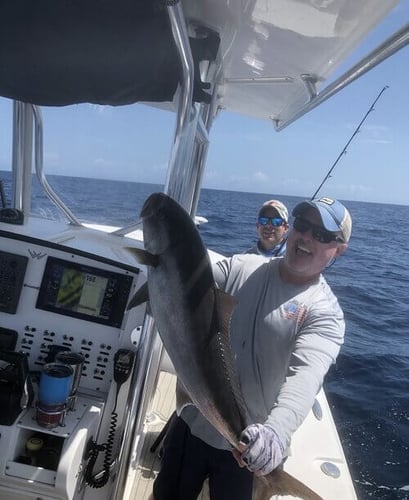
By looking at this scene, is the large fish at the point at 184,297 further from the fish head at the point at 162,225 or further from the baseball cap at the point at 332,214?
the baseball cap at the point at 332,214

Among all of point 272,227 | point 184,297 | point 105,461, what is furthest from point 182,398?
point 272,227

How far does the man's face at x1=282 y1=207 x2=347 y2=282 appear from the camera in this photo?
2096 millimetres

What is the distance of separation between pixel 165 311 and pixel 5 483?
1308mm

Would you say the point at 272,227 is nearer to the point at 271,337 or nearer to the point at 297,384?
the point at 271,337

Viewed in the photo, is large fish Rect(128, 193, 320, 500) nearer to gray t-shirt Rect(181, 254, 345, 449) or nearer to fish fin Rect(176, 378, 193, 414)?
fish fin Rect(176, 378, 193, 414)

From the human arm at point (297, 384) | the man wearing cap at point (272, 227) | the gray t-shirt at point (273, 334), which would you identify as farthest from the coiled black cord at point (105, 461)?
the man wearing cap at point (272, 227)

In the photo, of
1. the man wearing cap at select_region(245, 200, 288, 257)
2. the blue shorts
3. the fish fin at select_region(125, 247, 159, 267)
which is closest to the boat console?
the blue shorts

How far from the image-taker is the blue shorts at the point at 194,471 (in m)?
2.23

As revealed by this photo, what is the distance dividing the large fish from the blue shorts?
31.1 inches

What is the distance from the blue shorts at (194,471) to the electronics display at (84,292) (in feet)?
2.29

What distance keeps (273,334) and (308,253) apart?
1.32 ft

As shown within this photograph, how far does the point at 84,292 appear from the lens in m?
2.52

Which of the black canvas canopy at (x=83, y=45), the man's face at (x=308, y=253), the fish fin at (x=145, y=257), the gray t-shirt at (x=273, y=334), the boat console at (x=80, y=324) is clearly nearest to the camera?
the fish fin at (x=145, y=257)

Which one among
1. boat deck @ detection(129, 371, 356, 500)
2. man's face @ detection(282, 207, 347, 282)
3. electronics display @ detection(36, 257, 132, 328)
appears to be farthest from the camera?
boat deck @ detection(129, 371, 356, 500)
